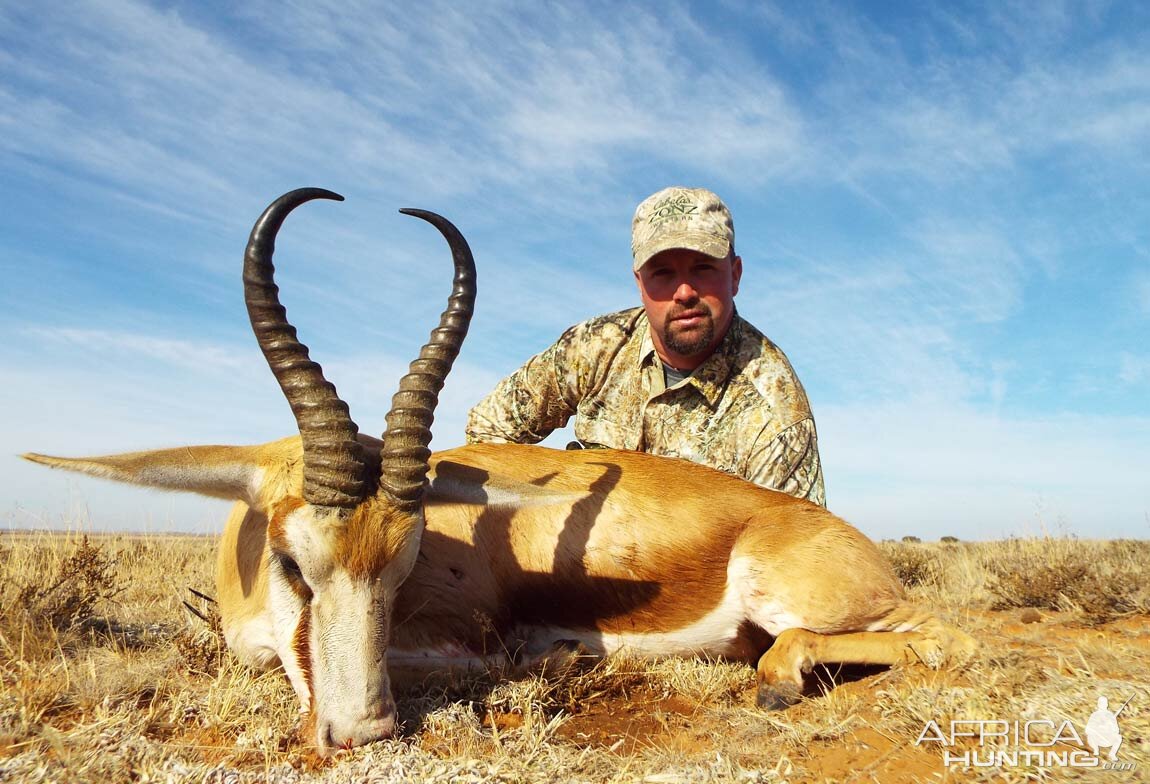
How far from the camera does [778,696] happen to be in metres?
4.17

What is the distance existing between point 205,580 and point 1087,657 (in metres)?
7.87

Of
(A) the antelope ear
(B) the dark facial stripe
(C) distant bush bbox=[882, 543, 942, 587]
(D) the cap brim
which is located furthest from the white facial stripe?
(C) distant bush bbox=[882, 543, 942, 587]

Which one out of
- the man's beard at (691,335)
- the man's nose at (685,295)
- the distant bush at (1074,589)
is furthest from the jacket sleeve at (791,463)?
the distant bush at (1074,589)

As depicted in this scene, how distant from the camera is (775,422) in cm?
650

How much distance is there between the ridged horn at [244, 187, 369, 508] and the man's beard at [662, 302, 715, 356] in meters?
3.60

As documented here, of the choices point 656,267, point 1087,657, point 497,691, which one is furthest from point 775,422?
point 497,691

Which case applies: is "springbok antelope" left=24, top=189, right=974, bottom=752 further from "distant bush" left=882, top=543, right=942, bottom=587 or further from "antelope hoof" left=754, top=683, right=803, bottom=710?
"distant bush" left=882, top=543, right=942, bottom=587

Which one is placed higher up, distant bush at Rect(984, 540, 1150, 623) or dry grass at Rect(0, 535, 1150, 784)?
distant bush at Rect(984, 540, 1150, 623)

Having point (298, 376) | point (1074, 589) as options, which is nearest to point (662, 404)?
point (298, 376)

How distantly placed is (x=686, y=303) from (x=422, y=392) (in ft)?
11.1

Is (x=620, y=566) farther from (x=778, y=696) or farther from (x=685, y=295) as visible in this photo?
(x=685, y=295)

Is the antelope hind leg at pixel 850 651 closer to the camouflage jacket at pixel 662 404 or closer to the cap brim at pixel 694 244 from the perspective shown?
the camouflage jacket at pixel 662 404

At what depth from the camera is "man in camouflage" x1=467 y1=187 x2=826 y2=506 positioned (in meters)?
6.56

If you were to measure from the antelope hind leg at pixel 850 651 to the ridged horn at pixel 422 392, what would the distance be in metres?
2.18
